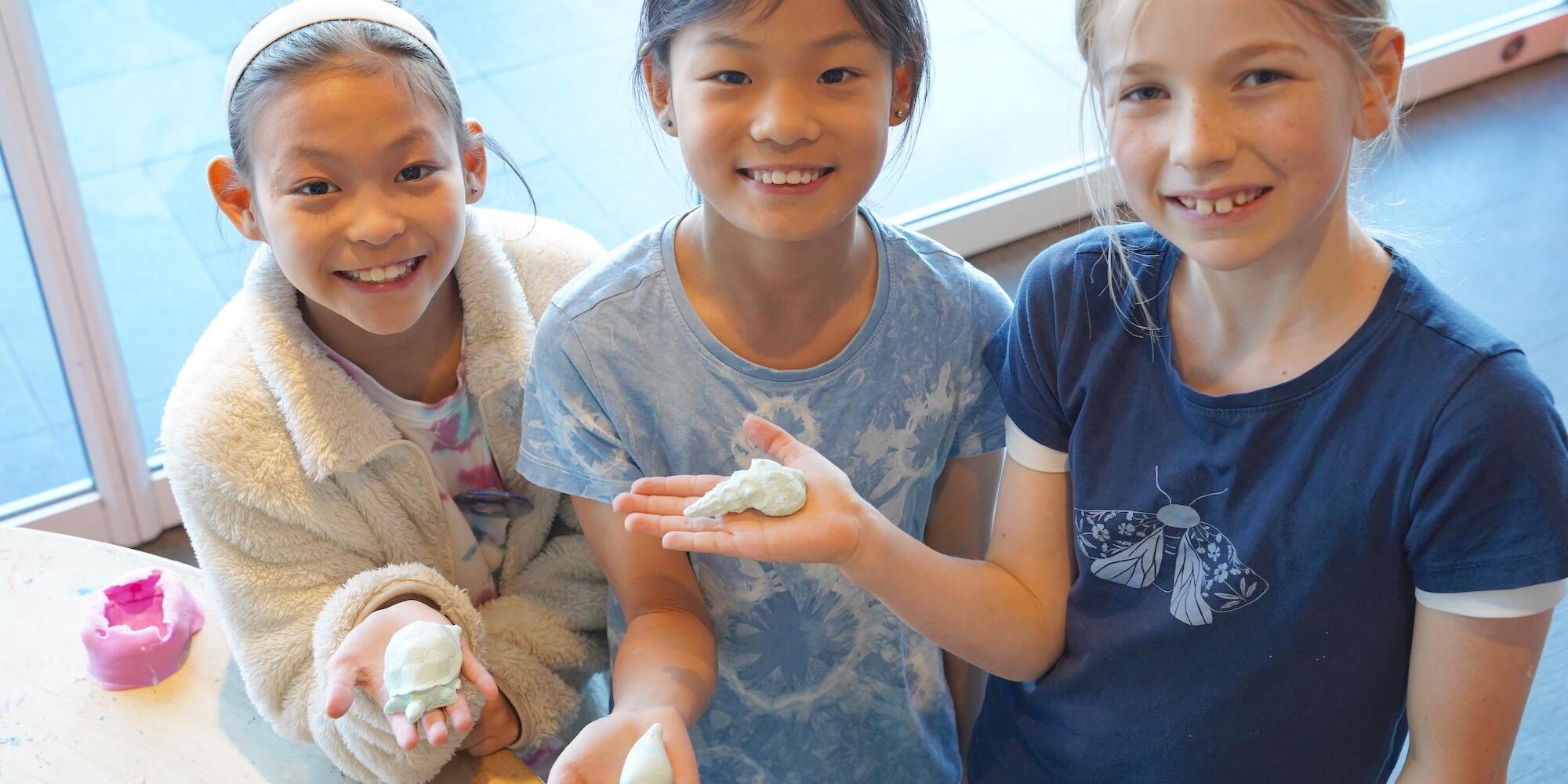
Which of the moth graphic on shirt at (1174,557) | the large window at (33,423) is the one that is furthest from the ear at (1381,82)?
the large window at (33,423)

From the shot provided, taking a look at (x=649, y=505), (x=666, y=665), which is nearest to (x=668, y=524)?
(x=649, y=505)

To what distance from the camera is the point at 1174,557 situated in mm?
1145

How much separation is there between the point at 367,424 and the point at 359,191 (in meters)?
0.23

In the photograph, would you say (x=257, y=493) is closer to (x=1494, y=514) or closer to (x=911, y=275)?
(x=911, y=275)

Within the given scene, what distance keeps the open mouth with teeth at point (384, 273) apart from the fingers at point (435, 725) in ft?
1.35

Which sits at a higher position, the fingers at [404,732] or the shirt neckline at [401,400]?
the shirt neckline at [401,400]

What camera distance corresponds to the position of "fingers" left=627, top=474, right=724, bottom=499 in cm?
116

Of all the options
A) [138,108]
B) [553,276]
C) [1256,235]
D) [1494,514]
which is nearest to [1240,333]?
[1256,235]

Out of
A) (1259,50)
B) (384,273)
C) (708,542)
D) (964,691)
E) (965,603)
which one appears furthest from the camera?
(964,691)

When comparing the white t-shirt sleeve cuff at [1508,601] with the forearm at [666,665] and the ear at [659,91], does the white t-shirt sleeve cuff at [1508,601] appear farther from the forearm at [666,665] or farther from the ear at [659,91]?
the ear at [659,91]

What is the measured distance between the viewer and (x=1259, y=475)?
109cm

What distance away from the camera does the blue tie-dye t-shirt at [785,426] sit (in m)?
1.26

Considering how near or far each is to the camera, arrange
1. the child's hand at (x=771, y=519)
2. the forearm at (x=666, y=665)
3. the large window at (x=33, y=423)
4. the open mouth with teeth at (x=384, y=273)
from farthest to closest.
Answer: the large window at (x=33, y=423) < the open mouth with teeth at (x=384, y=273) < the forearm at (x=666, y=665) < the child's hand at (x=771, y=519)

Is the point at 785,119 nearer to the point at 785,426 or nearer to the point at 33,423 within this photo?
the point at 785,426
